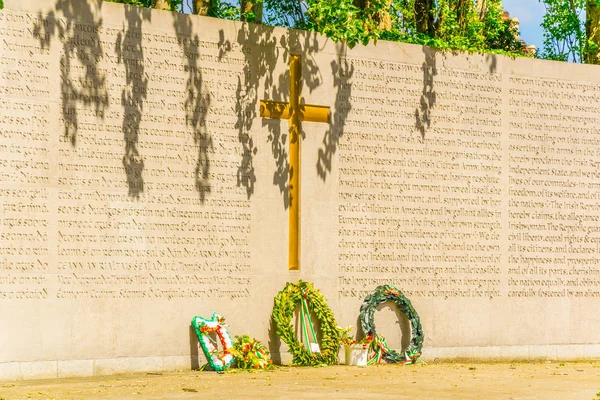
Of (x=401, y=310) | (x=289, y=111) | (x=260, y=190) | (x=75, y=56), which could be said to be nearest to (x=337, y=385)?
(x=260, y=190)

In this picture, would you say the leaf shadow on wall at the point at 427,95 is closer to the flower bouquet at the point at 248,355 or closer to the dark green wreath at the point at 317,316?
the dark green wreath at the point at 317,316

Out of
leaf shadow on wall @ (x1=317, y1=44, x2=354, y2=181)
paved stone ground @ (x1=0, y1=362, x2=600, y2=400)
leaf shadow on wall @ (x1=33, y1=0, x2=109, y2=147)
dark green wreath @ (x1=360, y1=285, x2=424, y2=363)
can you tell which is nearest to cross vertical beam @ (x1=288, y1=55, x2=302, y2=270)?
leaf shadow on wall @ (x1=317, y1=44, x2=354, y2=181)

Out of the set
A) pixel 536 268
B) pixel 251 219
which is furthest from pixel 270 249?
pixel 536 268

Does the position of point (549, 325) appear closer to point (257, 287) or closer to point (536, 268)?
point (536, 268)

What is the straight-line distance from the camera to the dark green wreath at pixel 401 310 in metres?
12.5

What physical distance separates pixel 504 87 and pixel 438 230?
214 cm

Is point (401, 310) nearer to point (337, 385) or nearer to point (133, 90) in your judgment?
point (337, 385)

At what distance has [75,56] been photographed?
1095 centimetres

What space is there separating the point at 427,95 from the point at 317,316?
10.4ft

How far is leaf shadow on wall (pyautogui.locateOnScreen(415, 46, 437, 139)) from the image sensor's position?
13250mm

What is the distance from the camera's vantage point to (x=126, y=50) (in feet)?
37.0

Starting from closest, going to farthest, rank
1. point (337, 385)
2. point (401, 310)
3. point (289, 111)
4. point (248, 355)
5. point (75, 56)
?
point (337, 385)
point (75, 56)
point (248, 355)
point (289, 111)
point (401, 310)

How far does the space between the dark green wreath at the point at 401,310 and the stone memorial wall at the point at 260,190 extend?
18 centimetres

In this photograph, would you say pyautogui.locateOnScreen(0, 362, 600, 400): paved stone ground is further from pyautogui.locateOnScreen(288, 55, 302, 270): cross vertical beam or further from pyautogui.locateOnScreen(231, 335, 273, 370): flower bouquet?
pyautogui.locateOnScreen(288, 55, 302, 270): cross vertical beam
